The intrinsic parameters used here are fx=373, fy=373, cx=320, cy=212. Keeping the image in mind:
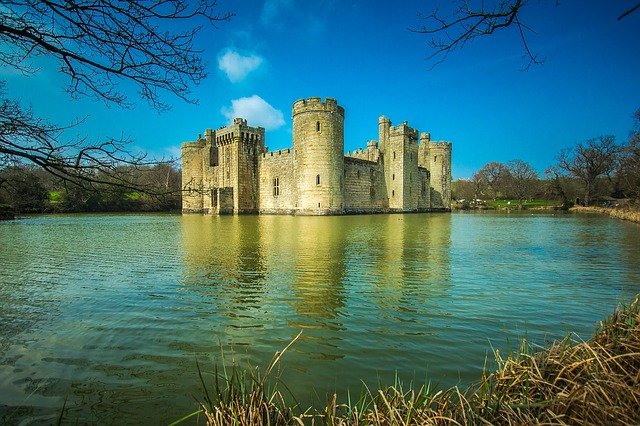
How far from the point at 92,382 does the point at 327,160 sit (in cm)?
3011

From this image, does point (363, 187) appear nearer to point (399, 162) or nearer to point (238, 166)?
point (399, 162)

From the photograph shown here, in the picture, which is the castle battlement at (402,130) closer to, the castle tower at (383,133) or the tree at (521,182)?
the castle tower at (383,133)

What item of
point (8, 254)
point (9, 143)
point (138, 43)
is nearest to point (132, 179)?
point (9, 143)

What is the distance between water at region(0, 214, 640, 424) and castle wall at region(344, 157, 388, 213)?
1059 inches

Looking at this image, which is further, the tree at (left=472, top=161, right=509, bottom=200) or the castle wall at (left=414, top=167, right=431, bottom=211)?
the tree at (left=472, top=161, right=509, bottom=200)

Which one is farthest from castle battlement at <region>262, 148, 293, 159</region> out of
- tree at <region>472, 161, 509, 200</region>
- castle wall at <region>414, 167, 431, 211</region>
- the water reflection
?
tree at <region>472, 161, 509, 200</region>

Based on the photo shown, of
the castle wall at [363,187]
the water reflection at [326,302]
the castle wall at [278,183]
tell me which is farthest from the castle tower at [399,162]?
the water reflection at [326,302]

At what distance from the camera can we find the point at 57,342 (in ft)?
13.3

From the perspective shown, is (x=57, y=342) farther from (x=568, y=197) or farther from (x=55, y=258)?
(x=568, y=197)

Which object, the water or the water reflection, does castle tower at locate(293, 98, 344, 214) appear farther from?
the water

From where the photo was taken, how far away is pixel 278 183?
38188 millimetres

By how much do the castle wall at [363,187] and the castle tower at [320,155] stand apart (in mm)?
3213

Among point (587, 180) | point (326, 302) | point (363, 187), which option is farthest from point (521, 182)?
point (326, 302)

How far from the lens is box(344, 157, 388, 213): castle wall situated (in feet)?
120
